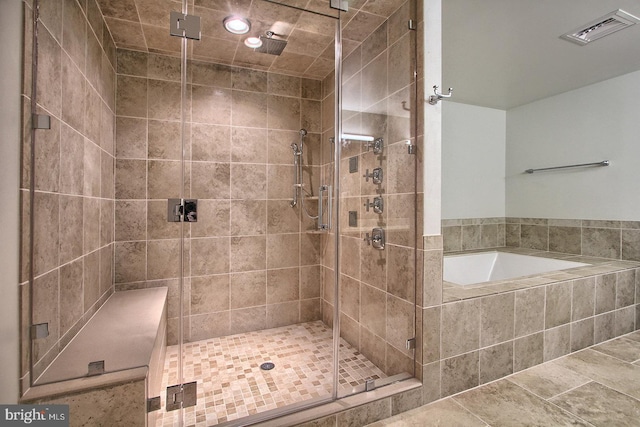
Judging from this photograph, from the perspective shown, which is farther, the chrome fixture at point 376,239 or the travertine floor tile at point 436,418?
the chrome fixture at point 376,239

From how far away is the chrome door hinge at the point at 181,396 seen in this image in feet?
4.76

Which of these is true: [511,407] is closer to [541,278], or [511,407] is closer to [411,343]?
[411,343]

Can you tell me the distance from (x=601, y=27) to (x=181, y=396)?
344 cm

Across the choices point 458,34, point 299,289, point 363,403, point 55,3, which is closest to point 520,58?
point 458,34

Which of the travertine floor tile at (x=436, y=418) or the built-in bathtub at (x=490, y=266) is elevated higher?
the built-in bathtub at (x=490, y=266)

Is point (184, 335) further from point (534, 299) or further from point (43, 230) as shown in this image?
point (534, 299)

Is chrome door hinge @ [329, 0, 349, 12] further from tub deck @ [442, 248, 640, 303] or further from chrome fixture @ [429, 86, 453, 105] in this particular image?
tub deck @ [442, 248, 640, 303]

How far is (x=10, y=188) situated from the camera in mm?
1022

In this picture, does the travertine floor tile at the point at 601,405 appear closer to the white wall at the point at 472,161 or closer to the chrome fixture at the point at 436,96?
the chrome fixture at the point at 436,96

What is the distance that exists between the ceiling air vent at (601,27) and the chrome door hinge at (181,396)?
329 centimetres

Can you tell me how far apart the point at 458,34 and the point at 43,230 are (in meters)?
2.62

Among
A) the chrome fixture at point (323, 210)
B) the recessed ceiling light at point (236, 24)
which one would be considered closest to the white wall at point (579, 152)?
Result: the chrome fixture at point (323, 210)

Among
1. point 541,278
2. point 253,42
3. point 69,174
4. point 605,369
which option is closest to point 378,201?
point 541,278

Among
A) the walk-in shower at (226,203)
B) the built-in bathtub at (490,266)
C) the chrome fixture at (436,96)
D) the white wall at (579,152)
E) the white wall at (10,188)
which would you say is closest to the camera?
the white wall at (10,188)
